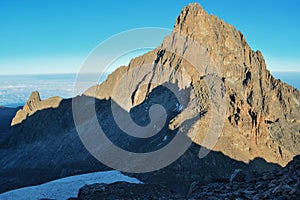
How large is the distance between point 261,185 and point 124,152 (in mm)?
64050

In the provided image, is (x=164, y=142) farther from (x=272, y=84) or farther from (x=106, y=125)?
(x=272, y=84)

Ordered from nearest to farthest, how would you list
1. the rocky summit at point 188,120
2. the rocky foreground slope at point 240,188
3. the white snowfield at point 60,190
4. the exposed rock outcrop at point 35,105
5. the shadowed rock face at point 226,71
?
the rocky foreground slope at point 240,188 → the white snowfield at point 60,190 → the rocky summit at point 188,120 → the shadowed rock face at point 226,71 → the exposed rock outcrop at point 35,105

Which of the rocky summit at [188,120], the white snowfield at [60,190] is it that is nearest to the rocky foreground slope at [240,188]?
the rocky summit at [188,120]

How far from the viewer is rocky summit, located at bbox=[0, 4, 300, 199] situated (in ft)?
185

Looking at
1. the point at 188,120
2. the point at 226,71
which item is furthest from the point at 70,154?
the point at 226,71

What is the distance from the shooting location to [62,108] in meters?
153

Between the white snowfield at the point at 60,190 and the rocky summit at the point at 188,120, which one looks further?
the rocky summit at the point at 188,120

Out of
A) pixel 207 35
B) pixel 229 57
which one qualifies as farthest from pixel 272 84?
pixel 207 35

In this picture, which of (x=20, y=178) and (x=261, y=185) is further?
(x=20, y=178)

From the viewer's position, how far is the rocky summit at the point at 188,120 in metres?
56.3

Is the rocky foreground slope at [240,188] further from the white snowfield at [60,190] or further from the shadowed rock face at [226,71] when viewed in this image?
the shadowed rock face at [226,71]

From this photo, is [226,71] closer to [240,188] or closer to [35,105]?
[35,105]

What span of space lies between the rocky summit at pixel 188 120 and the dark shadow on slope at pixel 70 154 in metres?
0.21

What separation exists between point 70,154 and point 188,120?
54.1 metres
